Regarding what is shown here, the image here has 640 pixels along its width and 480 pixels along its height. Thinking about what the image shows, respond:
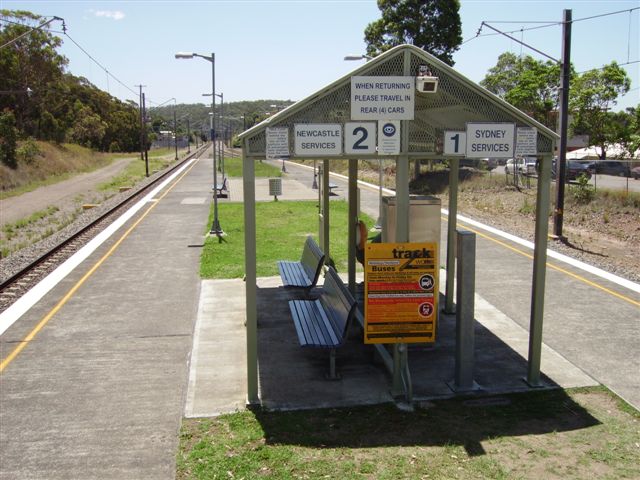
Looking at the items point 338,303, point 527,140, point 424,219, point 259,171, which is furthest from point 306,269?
point 259,171

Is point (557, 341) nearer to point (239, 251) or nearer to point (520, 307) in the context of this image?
point (520, 307)

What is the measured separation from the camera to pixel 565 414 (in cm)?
616

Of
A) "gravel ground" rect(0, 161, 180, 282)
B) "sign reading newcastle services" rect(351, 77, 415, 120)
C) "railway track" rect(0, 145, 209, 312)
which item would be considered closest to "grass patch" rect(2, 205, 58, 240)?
"gravel ground" rect(0, 161, 180, 282)

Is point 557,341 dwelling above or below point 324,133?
below

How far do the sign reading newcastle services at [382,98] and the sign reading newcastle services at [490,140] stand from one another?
2.33 feet

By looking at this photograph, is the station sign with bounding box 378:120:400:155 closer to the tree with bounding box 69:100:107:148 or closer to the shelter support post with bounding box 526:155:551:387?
the shelter support post with bounding box 526:155:551:387

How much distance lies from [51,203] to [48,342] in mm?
21828

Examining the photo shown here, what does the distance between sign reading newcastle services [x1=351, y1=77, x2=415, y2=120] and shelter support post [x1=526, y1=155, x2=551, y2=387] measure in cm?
165

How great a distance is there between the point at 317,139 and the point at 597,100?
1630 inches

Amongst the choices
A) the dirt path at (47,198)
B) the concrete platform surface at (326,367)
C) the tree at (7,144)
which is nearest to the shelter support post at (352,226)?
the concrete platform surface at (326,367)

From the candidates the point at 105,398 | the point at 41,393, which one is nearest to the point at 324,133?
the point at 105,398

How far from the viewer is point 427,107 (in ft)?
21.3

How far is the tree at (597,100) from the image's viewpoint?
41.2 metres

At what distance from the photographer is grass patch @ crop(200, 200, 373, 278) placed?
13195 mm
